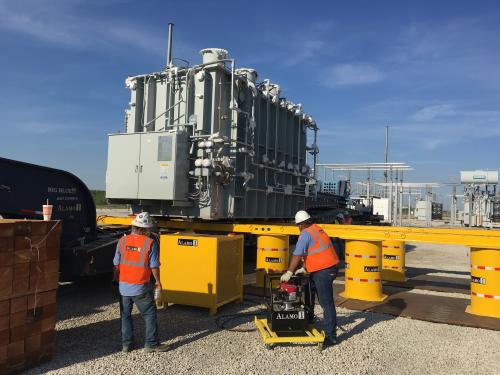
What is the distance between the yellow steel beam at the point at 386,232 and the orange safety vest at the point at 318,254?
273 cm

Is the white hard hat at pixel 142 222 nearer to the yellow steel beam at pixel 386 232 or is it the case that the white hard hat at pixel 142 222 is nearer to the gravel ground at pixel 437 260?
the yellow steel beam at pixel 386 232

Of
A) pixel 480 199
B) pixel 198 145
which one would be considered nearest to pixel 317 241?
pixel 198 145

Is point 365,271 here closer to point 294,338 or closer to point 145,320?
point 294,338

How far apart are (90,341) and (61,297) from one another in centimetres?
288

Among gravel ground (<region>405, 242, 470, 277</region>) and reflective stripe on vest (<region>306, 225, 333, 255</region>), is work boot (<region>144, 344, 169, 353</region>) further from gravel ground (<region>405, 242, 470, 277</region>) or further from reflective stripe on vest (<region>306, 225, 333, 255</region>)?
gravel ground (<region>405, 242, 470, 277</region>)

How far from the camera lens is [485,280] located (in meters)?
7.71

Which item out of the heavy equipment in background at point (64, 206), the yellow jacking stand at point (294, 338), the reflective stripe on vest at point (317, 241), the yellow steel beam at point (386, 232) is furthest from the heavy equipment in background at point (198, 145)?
the yellow jacking stand at point (294, 338)

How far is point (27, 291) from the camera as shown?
4.91 m

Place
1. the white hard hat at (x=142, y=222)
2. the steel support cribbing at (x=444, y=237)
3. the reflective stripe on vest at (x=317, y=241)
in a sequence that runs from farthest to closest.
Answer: the steel support cribbing at (x=444, y=237), the reflective stripe on vest at (x=317, y=241), the white hard hat at (x=142, y=222)

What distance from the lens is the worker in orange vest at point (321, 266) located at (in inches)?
237

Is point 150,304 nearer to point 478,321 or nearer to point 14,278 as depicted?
point 14,278

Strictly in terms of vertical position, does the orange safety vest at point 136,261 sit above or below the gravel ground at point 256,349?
above

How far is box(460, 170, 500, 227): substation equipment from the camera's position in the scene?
32.5 meters

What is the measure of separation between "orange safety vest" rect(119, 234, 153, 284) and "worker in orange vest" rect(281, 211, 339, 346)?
1861 mm
